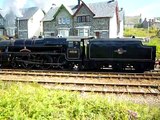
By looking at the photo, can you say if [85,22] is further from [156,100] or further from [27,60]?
[156,100]

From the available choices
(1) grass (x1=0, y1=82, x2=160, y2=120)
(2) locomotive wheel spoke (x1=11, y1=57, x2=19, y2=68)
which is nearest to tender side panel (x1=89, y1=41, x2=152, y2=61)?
(2) locomotive wheel spoke (x1=11, y1=57, x2=19, y2=68)

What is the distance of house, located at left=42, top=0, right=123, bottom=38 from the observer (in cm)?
4331

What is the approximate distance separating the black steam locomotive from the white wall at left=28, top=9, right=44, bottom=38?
36592 millimetres

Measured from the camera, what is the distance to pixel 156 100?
9.84 metres

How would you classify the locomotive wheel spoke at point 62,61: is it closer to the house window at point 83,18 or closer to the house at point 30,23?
the house window at point 83,18

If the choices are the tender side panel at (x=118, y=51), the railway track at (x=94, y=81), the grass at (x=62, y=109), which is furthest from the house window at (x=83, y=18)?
the grass at (x=62, y=109)

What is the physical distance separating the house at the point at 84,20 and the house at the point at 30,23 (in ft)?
14.4

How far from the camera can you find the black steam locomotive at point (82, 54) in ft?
50.2

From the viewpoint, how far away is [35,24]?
53.4m

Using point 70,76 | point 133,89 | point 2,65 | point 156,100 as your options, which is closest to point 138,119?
point 156,100

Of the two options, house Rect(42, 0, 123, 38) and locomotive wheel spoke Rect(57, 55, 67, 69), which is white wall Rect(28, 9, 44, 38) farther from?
locomotive wheel spoke Rect(57, 55, 67, 69)

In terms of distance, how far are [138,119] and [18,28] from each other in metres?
50.0

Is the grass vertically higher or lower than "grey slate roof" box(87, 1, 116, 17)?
lower

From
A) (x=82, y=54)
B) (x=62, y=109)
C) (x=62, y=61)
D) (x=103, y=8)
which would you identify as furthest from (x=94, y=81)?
(x=103, y=8)
